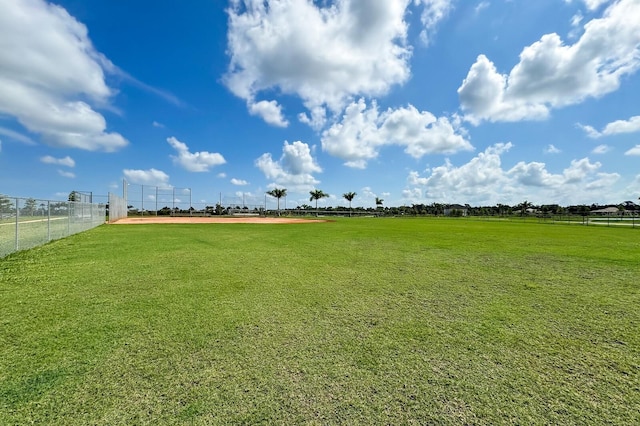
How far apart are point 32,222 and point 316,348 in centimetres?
1080

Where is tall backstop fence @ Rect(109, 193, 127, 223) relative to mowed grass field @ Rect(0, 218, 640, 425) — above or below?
above

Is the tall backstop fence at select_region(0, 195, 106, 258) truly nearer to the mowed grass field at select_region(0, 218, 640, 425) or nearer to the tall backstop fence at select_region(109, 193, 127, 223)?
the mowed grass field at select_region(0, 218, 640, 425)

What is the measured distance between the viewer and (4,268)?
19.7 ft

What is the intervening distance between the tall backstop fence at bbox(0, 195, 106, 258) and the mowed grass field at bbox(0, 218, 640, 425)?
3.03m

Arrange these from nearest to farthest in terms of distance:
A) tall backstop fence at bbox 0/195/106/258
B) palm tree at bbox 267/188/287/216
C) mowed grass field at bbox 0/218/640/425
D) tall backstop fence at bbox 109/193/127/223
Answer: mowed grass field at bbox 0/218/640/425 → tall backstop fence at bbox 0/195/106/258 → tall backstop fence at bbox 109/193/127/223 → palm tree at bbox 267/188/287/216

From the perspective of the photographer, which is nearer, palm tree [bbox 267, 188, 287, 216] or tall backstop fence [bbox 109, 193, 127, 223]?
tall backstop fence [bbox 109, 193, 127, 223]

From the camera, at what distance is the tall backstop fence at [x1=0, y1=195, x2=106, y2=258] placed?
741 centimetres

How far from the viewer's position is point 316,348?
2.79 m

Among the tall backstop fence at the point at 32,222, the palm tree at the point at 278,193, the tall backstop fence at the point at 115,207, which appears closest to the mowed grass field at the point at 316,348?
the tall backstop fence at the point at 32,222

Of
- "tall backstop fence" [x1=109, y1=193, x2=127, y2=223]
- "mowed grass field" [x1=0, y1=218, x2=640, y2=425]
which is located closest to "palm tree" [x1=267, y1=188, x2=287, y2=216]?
"tall backstop fence" [x1=109, y1=193, x2=127, y2=223]

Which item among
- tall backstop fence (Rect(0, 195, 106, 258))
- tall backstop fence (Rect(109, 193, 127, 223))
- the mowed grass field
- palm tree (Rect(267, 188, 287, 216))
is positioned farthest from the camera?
palm tree (Rect(267, 188, 287, 216))

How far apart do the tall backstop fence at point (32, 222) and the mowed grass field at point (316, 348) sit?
3028 millimetres

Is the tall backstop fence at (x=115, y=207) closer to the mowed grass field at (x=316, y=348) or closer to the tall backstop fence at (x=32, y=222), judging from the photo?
the tall backstop fence at (x=32, y=222)

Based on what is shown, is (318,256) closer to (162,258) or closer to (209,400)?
(162,258)
